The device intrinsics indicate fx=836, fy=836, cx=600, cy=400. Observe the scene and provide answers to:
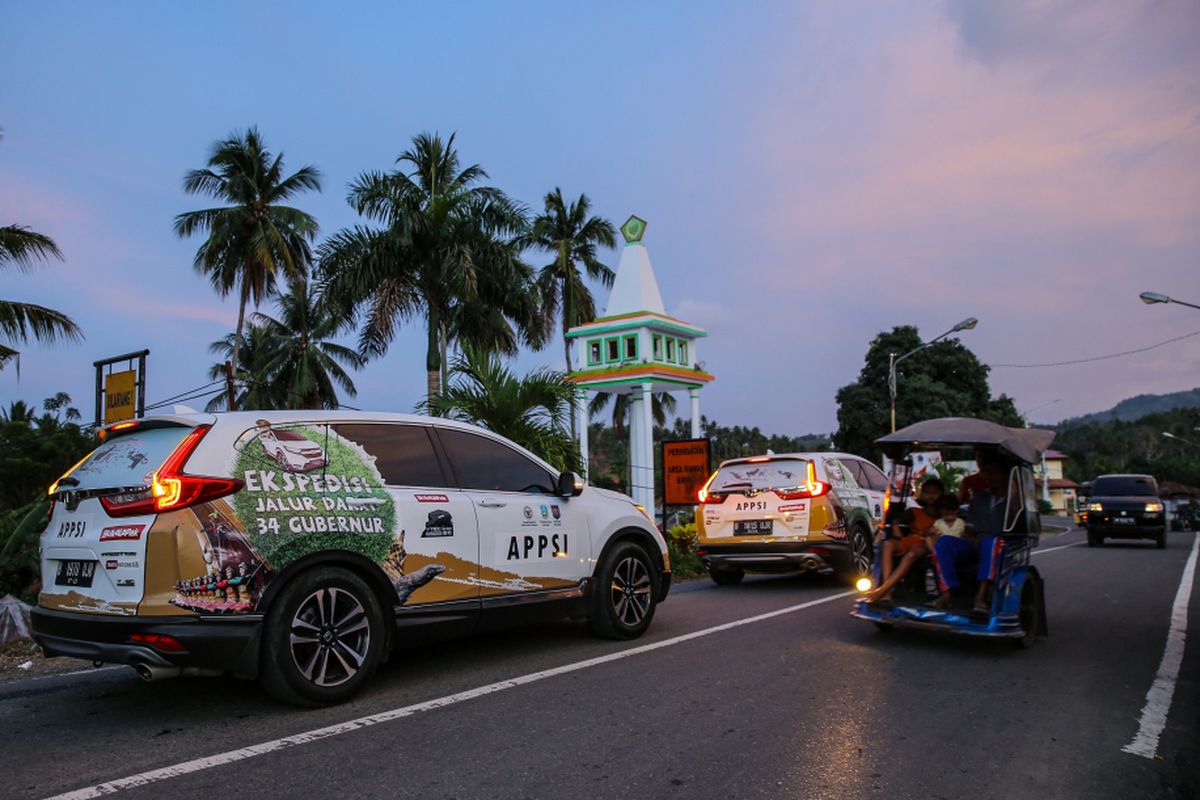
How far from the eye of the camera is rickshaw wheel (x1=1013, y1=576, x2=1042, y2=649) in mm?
6734

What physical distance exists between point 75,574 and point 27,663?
254 centimetres

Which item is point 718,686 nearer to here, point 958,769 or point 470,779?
point 958,769

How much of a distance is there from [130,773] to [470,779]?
5.23 ft

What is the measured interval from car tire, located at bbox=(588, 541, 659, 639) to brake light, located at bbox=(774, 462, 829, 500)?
350 centimetres

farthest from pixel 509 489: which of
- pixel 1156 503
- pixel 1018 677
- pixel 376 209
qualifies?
pixel 1156 503

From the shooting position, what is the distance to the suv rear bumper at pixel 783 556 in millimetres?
10078

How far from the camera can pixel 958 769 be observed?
3992 millimetres

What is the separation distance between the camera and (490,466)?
6.22 meters

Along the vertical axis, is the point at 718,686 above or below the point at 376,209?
below

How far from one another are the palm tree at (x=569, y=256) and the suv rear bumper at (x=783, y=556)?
2715 cm

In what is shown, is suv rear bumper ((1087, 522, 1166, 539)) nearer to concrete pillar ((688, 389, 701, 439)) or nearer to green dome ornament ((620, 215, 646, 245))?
concrete pillar ((688, 389, 701, 439))

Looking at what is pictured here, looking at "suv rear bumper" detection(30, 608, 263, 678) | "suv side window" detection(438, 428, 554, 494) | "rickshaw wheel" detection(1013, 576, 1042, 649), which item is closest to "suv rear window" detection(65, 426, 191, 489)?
"suv rear bumper" detection(30, 608, 263, 678)

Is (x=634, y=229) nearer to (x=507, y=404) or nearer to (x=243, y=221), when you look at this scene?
(x=243, y=221)

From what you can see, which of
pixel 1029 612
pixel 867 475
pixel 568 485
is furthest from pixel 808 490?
pixel 568 485
